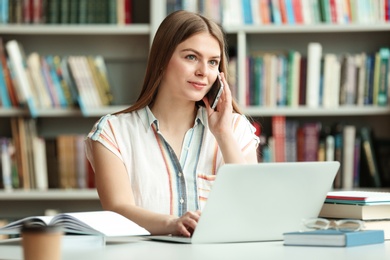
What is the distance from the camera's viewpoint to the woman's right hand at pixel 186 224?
177 centimetres

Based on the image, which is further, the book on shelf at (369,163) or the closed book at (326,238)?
the book on shelf at (369,163)

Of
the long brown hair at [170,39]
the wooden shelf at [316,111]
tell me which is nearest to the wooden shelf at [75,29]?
the wooden shelf at [316,111]

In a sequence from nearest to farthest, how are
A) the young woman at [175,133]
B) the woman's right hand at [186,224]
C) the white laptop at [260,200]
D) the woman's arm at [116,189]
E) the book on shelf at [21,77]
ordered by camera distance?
the white laptop at [260,200] → the woman's right hand at [186,224] → the woman's arm at [116,189] → the young woman at [175,133] → the book on shelf at [21,77]

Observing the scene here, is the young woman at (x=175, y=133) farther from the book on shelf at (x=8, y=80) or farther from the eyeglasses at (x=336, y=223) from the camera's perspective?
the book on shelf at (x=8, y=80)

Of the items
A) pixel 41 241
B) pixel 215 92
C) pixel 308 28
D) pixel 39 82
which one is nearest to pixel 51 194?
pixel 39 82

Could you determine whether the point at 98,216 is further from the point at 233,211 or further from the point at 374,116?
the point at 374,116

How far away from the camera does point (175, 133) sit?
2.37 meters

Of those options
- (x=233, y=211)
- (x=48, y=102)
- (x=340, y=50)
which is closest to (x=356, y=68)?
(x=340, y=50)

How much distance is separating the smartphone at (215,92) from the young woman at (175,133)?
2cm

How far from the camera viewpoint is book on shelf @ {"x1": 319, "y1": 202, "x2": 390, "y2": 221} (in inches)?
71.1

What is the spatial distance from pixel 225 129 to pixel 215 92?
12cm

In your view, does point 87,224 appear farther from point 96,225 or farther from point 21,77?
point 21,77

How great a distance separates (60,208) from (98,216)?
2.31 metres

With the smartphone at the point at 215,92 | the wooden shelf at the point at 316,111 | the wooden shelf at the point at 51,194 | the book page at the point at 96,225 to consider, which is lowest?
the wooden shelf at the point at 51,194
